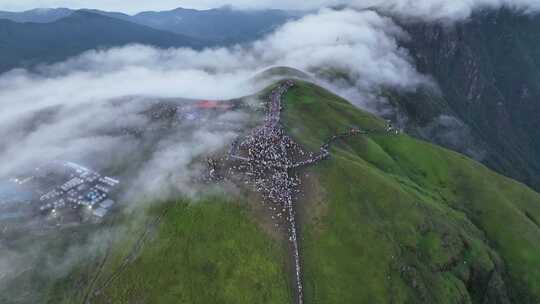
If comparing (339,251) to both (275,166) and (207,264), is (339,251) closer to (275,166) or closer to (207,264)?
(275,166)

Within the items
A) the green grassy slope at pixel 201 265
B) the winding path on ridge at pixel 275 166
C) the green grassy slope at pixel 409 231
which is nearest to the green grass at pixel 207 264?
the green grassy slope at pixel 201 265

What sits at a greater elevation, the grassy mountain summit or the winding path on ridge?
the winding path on ridge

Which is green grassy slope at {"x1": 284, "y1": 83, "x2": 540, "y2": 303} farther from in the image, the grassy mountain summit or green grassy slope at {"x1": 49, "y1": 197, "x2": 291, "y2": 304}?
green grassy slope at {"x1": 49, "y1": 197, "x2": 291, "y2": 304}

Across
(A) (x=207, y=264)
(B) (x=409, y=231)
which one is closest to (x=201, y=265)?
(A) (x=207, y=264)

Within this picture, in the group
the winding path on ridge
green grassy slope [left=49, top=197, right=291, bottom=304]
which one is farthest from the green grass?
the winding path on ridge

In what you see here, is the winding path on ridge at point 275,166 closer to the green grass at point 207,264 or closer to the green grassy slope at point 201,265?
the green grassy slope at point 201,265

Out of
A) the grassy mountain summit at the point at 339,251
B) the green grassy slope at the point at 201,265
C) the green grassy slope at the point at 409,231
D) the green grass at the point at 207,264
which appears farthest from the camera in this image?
the green grassy slope at the point at 409,231
